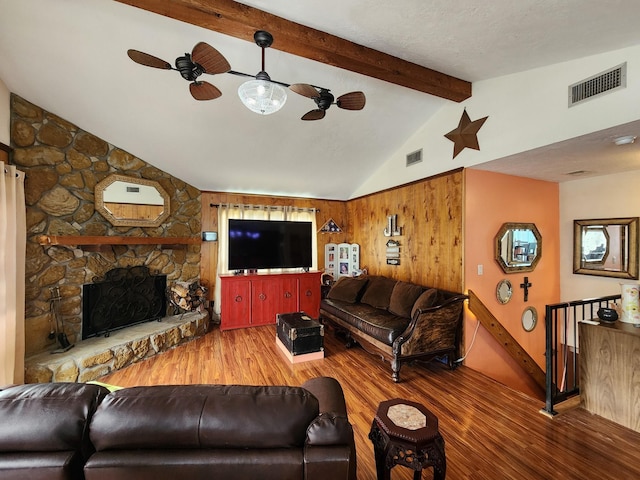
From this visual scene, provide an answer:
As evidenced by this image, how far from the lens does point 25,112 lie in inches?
119

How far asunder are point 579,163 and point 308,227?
13.1 ft

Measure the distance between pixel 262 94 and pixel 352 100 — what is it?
2.77ft

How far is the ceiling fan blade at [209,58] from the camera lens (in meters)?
1.67

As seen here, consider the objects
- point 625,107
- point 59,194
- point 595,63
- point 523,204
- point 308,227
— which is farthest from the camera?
point 308,227

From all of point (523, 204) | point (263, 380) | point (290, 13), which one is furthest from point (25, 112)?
point (523, 204)

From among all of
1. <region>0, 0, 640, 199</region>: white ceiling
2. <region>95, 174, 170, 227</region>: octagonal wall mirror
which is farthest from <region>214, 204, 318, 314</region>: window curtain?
<region>95, 174, 170, 227</region>: octagonal wall mirror

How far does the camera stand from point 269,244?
507 cm

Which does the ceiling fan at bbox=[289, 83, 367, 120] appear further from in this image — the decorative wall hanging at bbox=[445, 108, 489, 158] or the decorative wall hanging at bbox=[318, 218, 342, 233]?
the decorative wall hanging at bbox=[318, 218, 342, 233]

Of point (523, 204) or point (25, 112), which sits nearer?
point (25, 112)

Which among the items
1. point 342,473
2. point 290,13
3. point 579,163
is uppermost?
point 290,13

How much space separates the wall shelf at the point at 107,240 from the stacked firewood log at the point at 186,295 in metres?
0.68

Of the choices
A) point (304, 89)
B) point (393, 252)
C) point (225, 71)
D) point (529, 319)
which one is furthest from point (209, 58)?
point (529, 319)

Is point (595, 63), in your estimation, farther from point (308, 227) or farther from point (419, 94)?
point (308, 227)

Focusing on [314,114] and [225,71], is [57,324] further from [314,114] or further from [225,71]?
[314,114]
